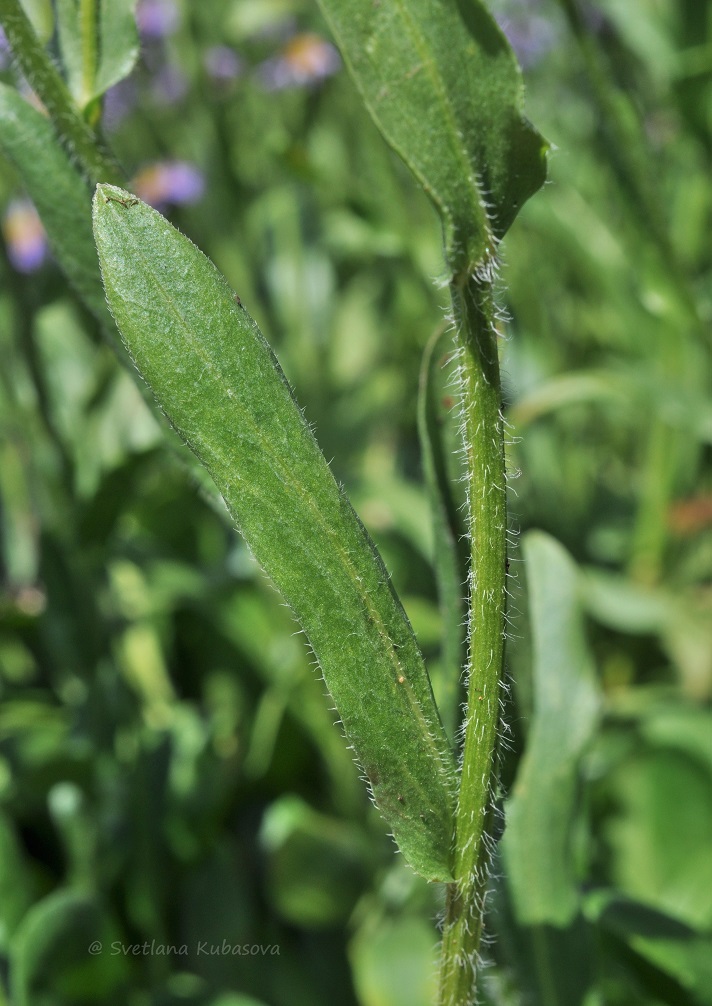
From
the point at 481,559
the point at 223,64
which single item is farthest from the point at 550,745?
the point at 223,64

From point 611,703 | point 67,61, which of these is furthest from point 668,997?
point 67,61

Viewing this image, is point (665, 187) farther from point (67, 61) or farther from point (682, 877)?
point (67, 61)

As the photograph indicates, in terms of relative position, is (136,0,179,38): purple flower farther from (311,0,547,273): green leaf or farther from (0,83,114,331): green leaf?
(311,0,547,273): green leaf

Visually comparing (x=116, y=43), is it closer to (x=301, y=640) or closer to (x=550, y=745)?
(x=550, y=745)

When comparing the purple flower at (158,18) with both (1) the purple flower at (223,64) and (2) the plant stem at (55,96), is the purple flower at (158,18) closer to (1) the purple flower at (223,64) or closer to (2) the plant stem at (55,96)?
(1) the purple flower at (223,64)

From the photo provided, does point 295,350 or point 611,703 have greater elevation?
point 295,350

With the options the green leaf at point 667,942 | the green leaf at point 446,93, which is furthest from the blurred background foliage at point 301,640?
the green leaf at point 446,93

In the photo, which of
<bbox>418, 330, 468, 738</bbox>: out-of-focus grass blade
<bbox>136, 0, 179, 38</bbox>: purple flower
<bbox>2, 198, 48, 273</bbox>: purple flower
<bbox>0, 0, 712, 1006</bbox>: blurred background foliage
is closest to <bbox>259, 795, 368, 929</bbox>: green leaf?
<bbox>0, 0, 712, 1006</bbox>: blurred background foliage
